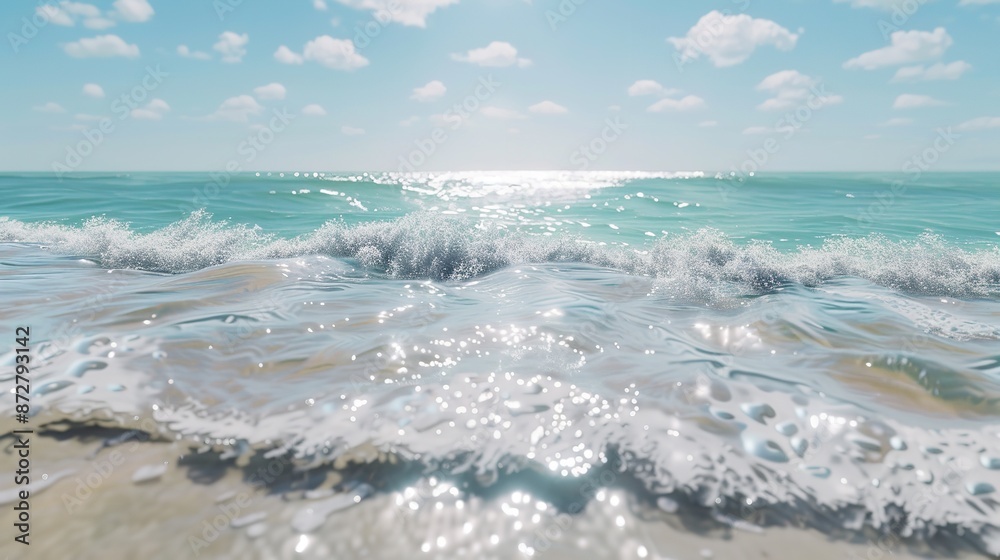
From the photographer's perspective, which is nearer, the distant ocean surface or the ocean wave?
the distant ocean surface

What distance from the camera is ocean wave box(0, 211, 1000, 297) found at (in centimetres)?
696

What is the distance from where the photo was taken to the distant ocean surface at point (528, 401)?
2109mm

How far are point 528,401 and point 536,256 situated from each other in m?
5.46

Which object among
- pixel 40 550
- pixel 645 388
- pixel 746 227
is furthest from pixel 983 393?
pixel 746 227

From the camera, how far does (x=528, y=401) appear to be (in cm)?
293

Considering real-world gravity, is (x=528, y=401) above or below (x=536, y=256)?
above

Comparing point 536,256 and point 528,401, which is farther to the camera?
point 536,256

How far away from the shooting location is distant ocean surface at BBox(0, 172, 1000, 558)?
2.11m

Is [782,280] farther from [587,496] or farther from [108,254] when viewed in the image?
[108,254]

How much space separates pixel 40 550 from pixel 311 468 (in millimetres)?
992

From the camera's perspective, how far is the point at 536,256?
8.26 metres

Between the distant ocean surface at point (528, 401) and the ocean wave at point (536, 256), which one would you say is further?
the ocean wave at point (536, 256)

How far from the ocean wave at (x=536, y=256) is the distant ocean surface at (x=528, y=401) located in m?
0.11

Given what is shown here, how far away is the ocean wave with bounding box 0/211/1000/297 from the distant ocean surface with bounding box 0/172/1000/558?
0.11m
